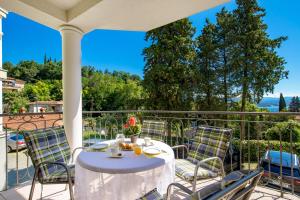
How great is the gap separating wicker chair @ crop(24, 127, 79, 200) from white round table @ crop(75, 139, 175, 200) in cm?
29

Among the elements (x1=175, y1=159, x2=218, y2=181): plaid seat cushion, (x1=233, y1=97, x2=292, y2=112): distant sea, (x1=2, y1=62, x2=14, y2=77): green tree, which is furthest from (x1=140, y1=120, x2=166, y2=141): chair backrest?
(x1=2, y1=62, x2=14, y2=77): green tree

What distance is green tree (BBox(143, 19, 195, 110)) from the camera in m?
10.2

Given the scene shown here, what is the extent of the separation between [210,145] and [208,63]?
10478 mm

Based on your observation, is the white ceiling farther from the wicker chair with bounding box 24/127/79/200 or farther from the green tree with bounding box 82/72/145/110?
the green tree with bounding box 82/72/145/110

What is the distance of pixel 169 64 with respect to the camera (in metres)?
10.4

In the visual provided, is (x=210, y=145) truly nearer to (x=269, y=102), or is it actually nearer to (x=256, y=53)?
(x=256, y=53)

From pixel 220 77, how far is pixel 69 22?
34.5 feet

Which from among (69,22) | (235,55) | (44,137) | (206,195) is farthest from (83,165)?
(235,55)

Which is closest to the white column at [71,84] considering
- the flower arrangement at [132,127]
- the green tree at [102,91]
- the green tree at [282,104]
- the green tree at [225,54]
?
the flower arrangement at [132,127]

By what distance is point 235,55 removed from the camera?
11359mm

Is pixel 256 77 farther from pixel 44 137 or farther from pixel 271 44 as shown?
pixel 44 137

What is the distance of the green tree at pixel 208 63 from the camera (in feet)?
38.8

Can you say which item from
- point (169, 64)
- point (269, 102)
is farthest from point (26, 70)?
point (269, 102)

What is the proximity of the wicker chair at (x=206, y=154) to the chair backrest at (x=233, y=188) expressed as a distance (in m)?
0.97
